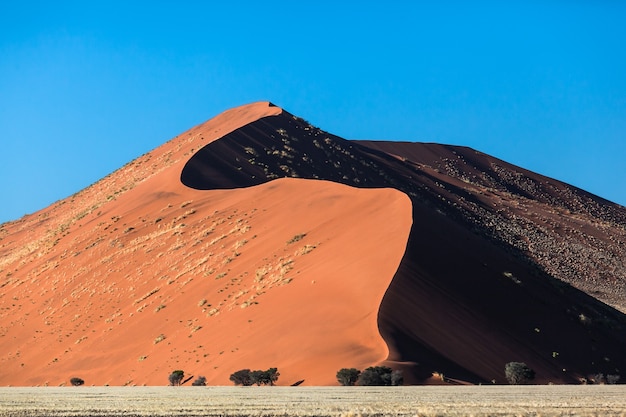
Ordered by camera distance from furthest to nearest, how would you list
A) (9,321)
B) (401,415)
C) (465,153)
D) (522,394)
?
(465,153)
(9,321)
(522,394)
(401,415)

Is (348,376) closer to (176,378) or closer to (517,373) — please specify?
(517,373)

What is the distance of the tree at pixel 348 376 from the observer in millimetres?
29953

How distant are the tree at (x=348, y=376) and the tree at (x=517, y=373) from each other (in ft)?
21.0

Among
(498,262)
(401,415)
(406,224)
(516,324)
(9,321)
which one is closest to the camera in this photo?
(401,415)

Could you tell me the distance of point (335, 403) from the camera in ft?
74.6

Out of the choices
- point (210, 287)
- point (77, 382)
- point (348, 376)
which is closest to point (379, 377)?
point (348, 376)

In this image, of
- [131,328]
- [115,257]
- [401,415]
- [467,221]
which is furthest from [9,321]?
[467,221]

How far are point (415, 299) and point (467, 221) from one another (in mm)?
50297

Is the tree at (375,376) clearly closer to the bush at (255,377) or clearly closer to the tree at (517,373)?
the bush at (255,377)

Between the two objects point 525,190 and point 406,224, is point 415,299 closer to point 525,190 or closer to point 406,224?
point 406,224

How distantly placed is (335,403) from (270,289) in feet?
60.7

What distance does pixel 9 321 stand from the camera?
2094 inches

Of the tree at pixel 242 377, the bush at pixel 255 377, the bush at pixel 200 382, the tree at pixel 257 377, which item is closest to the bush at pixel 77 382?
the bush at pixel 200 382

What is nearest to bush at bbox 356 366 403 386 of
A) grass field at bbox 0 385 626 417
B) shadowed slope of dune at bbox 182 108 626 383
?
grass field at bbox 0 385 626 417
